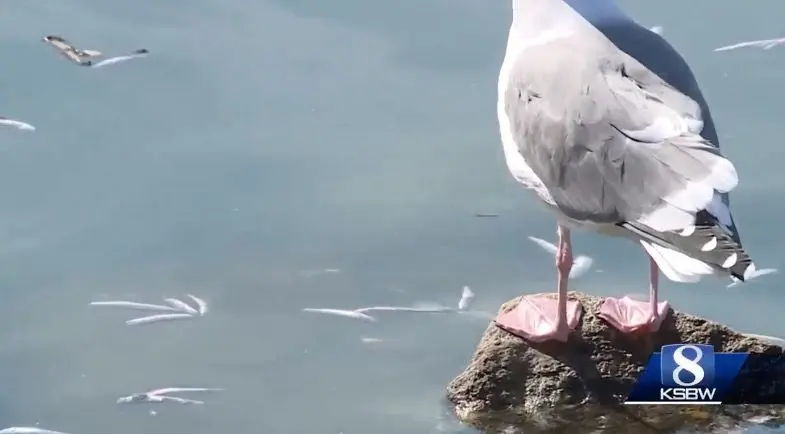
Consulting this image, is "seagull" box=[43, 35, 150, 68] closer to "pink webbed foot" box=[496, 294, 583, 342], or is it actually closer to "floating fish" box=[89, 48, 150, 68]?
"floating fish" box=[89, 48, 150, 68]

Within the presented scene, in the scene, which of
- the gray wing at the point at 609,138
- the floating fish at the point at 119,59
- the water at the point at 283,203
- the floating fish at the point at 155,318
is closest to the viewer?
the gray wing at the point at 609,138

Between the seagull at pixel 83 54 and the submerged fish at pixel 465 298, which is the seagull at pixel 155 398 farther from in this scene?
the seagull at pixel 83 54

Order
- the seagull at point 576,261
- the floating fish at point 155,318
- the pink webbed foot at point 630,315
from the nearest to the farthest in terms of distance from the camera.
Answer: the pink webbed foot at point 630,315
the floating fish at point 155,318
the seagull at point 576,261

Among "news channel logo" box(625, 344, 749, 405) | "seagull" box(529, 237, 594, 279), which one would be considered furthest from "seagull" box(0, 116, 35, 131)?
"news channel logo" box(625, 344, 749, 405)

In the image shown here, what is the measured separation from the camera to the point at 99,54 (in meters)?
7.54

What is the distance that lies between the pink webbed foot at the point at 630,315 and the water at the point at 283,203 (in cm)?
54

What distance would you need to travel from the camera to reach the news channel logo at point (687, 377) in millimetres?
5332

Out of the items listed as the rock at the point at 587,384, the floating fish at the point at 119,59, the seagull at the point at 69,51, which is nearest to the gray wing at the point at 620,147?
the rock at the point at 587,384

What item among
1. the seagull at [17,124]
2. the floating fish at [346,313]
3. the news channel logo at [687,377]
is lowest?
the floating fish at [346,313]

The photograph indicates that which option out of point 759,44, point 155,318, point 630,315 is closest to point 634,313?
point 630,315

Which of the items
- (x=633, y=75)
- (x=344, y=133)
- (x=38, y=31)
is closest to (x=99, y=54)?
(x=38, y=31)

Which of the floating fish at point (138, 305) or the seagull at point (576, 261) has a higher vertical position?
the seagull at point (576, 261)

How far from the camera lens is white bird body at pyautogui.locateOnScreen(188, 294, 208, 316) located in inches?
238

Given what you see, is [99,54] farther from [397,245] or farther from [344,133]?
[397,245]
